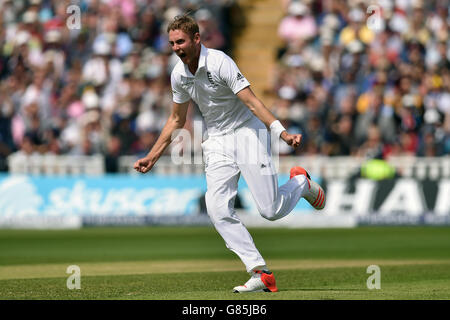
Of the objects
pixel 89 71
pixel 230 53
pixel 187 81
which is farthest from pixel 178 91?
pixel 230 53

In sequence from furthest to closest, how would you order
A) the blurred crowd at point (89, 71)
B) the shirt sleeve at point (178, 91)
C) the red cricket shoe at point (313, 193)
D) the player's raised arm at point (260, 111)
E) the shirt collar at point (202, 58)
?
the blurred crowd at point (89, 71)
the red cricket shoe at point (313, 193)
the shirt sleeve at point (178, 91)
the shirt collar at point (202, 58)
the player's raised arm at point (260, 111)

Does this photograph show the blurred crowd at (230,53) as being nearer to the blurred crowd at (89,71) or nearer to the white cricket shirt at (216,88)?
the blurred crowd at (89,71)

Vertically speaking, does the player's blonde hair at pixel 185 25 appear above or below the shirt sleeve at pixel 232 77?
above

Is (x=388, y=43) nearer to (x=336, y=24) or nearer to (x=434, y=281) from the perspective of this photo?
(x=336, y=24)

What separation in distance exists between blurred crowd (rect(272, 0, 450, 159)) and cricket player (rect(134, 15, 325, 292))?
449 inches

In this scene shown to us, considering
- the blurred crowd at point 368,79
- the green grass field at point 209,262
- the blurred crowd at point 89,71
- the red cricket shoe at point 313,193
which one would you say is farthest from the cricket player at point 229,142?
the blurred crowd at point 89,71

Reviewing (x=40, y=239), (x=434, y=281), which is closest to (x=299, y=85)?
(x=40, y=239)

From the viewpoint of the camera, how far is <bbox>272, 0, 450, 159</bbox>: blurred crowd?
20906 millimetres

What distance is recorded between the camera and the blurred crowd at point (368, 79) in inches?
823

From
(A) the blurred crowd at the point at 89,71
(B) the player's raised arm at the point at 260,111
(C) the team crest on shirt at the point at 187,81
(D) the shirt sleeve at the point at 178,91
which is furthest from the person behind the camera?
(A) the blurred crowd at the point at 89,71

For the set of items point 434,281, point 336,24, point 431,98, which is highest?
point 336,24

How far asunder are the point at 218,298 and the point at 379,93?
12.9 meters

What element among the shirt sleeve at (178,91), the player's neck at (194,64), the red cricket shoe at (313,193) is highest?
the player's neck at (194,64)

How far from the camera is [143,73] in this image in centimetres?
2395
